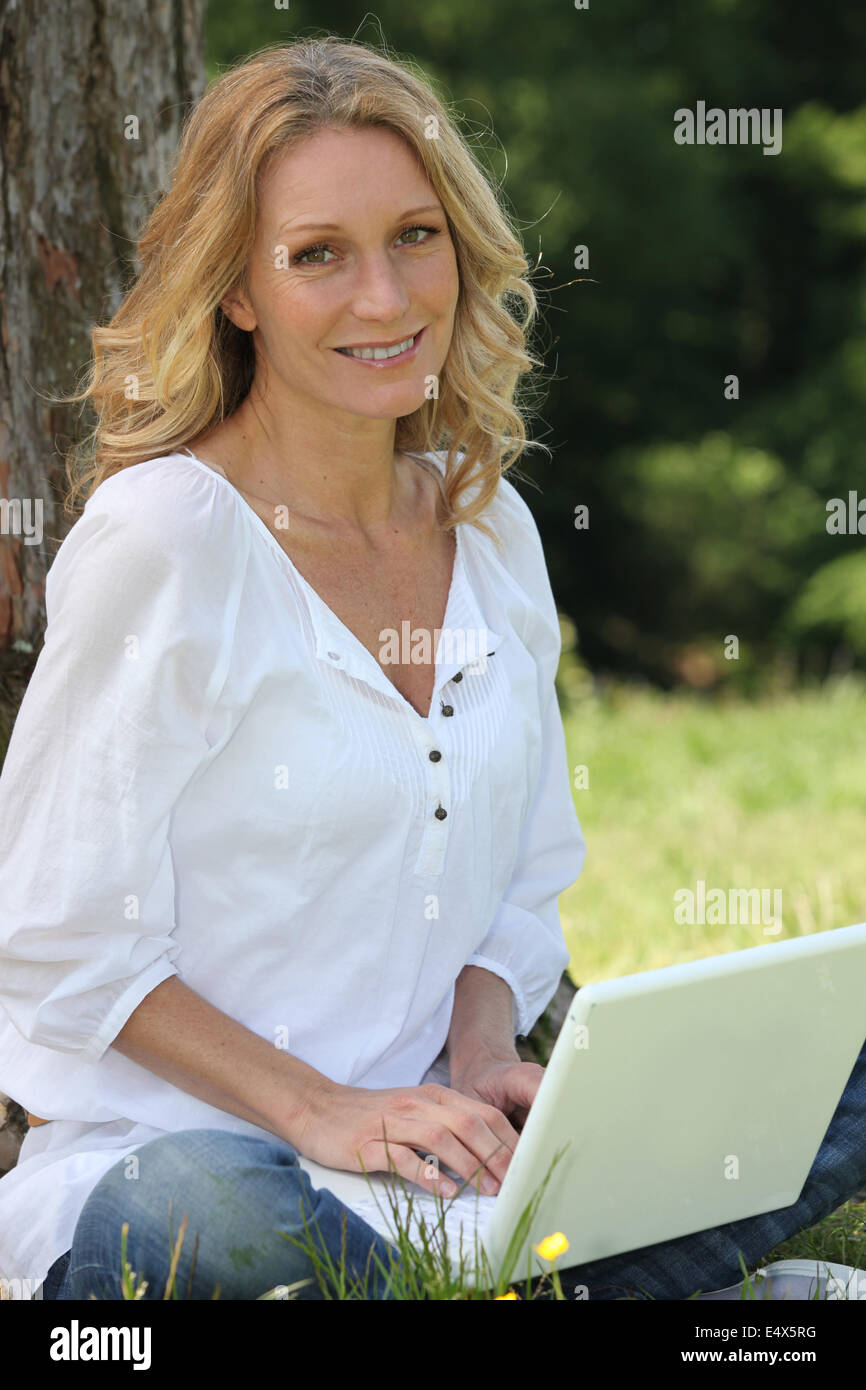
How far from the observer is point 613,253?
32.6ft

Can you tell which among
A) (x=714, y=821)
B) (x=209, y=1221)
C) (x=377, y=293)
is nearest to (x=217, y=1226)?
(x=209, y=1221)

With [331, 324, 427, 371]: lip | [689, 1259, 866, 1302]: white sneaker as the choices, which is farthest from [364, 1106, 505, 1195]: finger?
[331, 324, 427, 371]: lip

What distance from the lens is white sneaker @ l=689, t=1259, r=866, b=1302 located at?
1.82m

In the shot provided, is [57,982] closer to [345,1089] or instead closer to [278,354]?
[345,1089]

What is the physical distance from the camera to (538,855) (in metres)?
2.19

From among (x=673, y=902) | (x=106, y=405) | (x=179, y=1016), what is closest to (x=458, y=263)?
(x=106, y=405)

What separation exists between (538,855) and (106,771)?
719 mm

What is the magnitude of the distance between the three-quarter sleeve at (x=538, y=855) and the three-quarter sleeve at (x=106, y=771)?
532 mm

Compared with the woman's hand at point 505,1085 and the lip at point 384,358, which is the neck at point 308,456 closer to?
the lip at point 384,358

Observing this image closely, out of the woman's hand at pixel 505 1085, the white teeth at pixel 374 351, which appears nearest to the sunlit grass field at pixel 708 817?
the woman's hand at pixel 505 1085

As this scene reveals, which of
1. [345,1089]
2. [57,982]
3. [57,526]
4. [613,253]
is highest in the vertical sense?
[613,253]

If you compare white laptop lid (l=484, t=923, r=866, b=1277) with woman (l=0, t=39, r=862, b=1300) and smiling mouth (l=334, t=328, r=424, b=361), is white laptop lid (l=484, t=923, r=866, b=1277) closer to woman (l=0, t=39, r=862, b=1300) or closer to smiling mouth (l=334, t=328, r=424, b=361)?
woman (l=0, t=39, r=862, b=1300)

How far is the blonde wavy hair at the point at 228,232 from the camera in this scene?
1.84 m

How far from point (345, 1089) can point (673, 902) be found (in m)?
2.23
